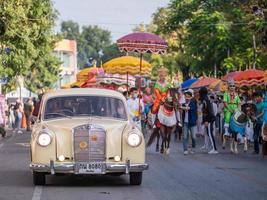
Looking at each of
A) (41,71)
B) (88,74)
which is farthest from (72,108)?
(41,71)

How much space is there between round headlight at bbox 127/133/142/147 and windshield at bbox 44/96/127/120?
97cm

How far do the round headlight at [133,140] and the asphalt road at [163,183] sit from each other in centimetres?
78

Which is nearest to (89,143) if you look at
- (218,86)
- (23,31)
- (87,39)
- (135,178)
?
(135,178)

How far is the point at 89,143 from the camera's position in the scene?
14000mm

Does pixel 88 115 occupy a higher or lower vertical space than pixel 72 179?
higher

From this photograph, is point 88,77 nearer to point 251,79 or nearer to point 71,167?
point 251,79

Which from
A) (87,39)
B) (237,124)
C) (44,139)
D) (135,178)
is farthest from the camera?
(87,39)

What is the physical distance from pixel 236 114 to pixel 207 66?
97.7ft

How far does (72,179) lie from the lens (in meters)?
15.8

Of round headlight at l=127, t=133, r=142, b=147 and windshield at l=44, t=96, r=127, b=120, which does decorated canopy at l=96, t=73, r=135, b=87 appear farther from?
round headlight at l=127, t=133, r=142, b=147

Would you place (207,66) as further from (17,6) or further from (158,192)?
(158,192)

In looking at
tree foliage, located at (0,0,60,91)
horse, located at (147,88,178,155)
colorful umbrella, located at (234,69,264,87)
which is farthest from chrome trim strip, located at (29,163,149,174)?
colorful umbrella, located at (234,69,264,87)

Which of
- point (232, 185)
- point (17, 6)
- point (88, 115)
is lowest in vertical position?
point (232, 185)

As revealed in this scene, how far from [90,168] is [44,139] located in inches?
37.1
